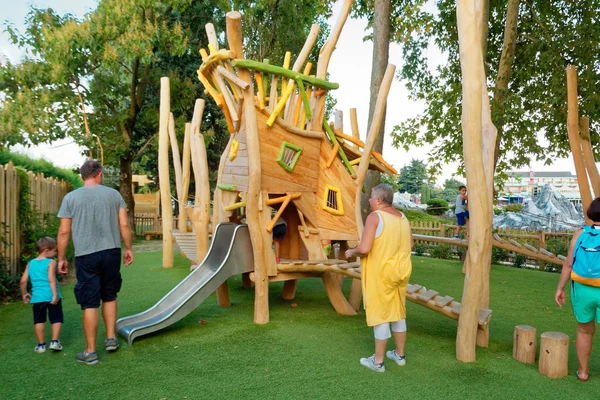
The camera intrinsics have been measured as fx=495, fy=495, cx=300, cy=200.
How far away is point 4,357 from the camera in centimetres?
446

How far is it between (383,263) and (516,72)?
1079 centimetres

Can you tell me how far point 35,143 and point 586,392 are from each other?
14.5 m

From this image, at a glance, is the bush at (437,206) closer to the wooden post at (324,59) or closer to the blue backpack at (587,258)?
the wooden post at (324,59)

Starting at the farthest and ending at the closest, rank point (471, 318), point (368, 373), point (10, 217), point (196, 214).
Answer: point (196, 214) < point (10, 217) < point (471, 318) < point (368, 373)

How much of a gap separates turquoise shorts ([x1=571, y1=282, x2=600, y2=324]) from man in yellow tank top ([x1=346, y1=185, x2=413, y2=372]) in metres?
1.34

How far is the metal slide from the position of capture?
513cm

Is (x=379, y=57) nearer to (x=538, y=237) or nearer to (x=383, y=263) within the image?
(x=538, y=237)

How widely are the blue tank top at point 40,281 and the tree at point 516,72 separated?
8133 mm

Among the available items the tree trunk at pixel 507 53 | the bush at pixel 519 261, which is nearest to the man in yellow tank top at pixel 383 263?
the tree trunk at pixel 507 53

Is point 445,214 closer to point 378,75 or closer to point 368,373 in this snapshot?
point 378,75

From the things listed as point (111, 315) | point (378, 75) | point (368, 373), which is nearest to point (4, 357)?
point (111, 315)

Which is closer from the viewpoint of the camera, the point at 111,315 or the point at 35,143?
the point at 111,315

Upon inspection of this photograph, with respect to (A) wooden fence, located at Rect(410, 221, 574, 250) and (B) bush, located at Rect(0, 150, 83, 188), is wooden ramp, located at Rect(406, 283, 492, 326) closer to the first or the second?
(A) wooden fence, located at Rect(410, 221, 574, 250)

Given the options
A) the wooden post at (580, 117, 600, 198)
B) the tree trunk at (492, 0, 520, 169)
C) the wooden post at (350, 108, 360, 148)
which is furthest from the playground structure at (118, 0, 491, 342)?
the tree trunk at (492, 0, 520, 169)
